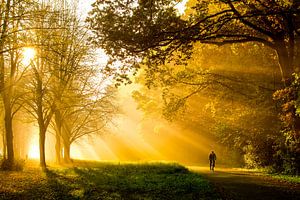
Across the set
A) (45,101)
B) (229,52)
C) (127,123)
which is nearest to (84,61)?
(45,101)

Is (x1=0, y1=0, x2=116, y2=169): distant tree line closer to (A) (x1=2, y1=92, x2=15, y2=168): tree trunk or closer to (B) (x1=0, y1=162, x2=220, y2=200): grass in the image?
(A) (x1=2, y1=92, x2=15, y2=168): tree trunk

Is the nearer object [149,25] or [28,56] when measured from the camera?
[149,25]

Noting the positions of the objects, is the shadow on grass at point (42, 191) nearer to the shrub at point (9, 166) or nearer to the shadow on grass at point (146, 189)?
the shadow on grass at point (146, 189)

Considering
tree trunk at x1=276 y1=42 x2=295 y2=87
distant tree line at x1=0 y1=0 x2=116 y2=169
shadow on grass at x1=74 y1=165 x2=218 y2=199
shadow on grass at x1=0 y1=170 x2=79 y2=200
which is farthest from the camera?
distant tree line at x1=0 y1=0 x2=116 y2=169

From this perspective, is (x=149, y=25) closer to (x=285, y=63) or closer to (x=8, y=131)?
(x=285, y=63)

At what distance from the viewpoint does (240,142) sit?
37000mm

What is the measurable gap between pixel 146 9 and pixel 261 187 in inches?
406

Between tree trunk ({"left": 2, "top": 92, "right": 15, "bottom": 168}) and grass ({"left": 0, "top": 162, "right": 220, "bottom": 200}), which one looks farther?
tree trunk ({"left": 2, "top": 92, "right": 15, "bottom": 168})

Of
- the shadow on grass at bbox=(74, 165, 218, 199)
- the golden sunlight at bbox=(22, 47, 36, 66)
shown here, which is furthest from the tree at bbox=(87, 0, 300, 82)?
the golden sunlight at bbox=(22, 47, 36, 66)

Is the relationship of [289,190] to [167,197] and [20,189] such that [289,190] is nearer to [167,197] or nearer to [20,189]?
[167,197]

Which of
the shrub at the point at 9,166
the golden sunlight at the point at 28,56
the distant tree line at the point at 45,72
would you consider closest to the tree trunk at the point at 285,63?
the distant tree line at the point at 45,72

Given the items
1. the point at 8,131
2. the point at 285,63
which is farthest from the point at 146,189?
the point at 8,131

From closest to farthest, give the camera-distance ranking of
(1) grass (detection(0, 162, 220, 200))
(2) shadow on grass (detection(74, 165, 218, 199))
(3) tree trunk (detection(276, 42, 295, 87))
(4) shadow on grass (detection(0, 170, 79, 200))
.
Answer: (4) shadow on grass (detection(0, 170, 79, 200)) → (1) grass (detection(0, 162, 220, 200)) → (2) shadow on grass (detection(74, 165, 218, 199)) → (3) tree trunk (detection(276, 42, 295, 87))

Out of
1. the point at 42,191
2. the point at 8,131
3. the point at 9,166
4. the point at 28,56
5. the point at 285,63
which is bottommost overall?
the point at 9,166
